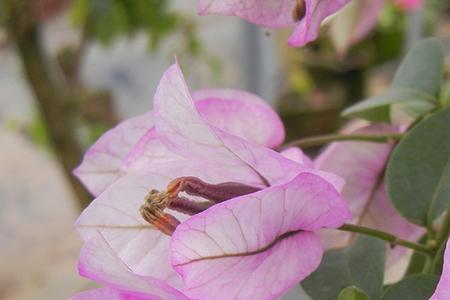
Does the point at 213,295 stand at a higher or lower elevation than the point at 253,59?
higher

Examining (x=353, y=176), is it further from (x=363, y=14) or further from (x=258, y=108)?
(x=363, y=14)

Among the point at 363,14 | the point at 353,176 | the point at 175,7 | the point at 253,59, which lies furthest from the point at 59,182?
the point at 353,176

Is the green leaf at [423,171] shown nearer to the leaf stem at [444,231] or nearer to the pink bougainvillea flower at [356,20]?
the leaf stem at [444,231]

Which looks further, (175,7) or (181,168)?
(175,7)

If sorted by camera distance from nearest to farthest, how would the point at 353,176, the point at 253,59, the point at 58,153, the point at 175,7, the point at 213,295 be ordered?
the point at 213,295 → the point at 353,176 → the point at 58,153 → the point at 253,59 → the point at 175,7

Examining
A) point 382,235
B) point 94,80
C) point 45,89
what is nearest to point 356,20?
point 382,235

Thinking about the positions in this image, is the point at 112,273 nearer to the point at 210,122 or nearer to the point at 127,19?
the point at 210,122
